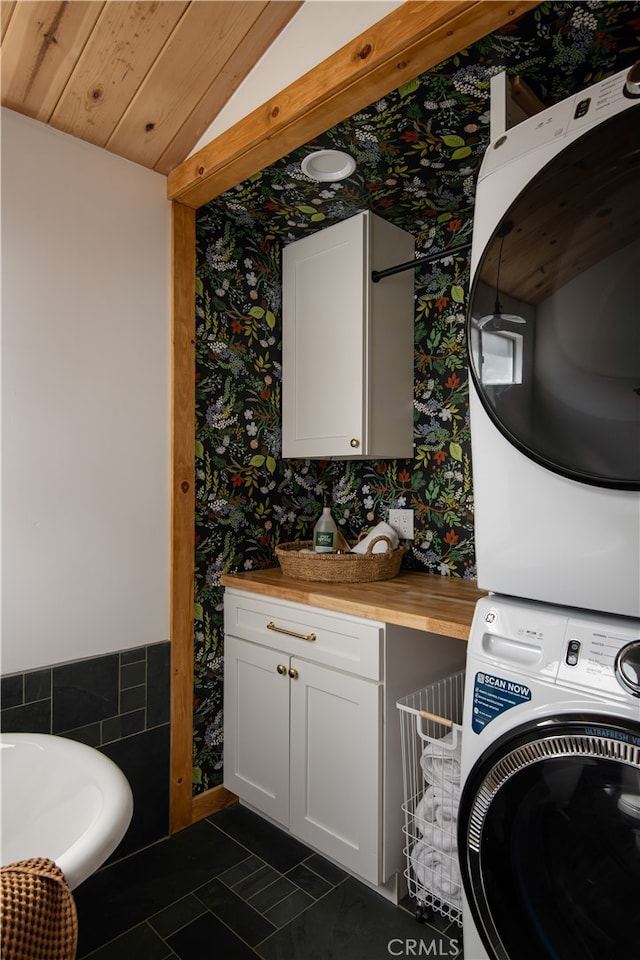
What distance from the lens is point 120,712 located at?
2018 millimetres

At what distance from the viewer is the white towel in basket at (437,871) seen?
1.65m

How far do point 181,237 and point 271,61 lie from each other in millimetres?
682

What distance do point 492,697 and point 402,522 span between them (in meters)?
1.29

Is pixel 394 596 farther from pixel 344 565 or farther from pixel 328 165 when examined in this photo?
pixel 328 165

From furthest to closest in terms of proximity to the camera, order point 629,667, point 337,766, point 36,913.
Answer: point 337,766 < point 629,667 < point 36,913

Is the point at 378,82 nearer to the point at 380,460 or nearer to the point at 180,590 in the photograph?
the point at 380,460

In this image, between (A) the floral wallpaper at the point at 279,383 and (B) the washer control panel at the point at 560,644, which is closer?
(B) the washer control panel at the point at 560,644

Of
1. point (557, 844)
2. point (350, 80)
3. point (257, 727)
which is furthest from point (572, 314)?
point (257, 727)

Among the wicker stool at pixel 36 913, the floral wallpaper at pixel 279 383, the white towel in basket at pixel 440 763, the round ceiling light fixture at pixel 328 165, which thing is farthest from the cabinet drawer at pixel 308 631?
the round ceiling light fixture at pixel 328 165

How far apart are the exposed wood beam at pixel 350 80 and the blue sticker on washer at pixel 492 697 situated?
144cm

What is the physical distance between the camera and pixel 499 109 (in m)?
1.40

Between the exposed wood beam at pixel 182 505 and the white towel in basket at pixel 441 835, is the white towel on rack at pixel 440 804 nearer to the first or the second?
the white towel in basket at pixel 441 835

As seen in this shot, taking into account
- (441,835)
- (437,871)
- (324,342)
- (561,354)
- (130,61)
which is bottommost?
(437,871)

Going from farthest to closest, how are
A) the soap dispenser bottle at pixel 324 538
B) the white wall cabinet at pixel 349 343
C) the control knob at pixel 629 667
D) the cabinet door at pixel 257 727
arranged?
the soap dispenser bottle at pixel 324 538
the white wall cabinet at pixel 349 343
the cabinet door at pixel 257 727
the control knob at pixel 629 667
